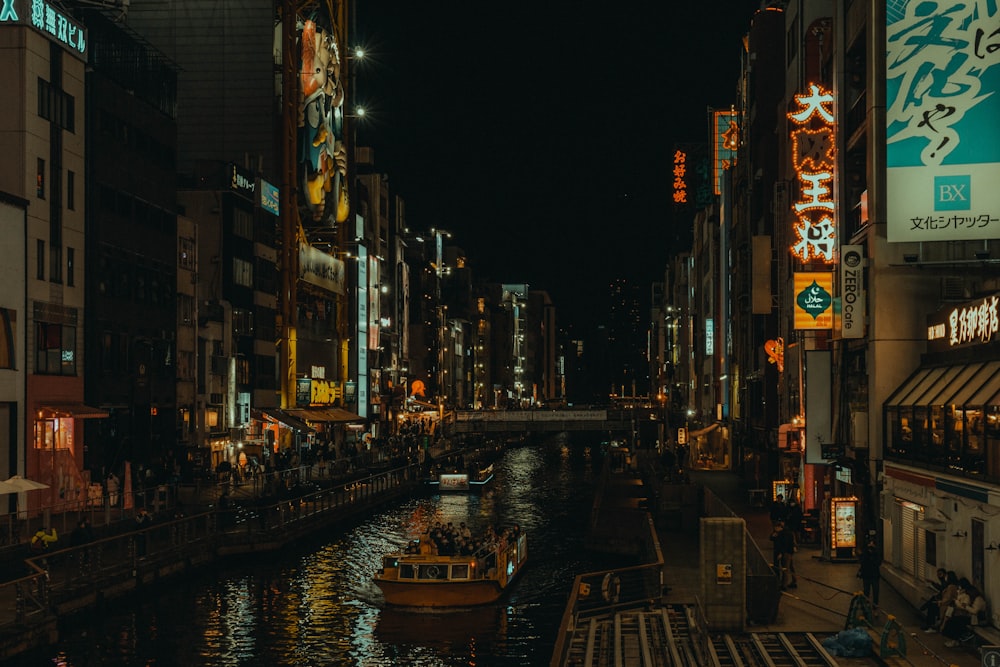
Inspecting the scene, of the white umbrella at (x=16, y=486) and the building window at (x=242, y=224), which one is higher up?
the building window at (x=242, y=224)

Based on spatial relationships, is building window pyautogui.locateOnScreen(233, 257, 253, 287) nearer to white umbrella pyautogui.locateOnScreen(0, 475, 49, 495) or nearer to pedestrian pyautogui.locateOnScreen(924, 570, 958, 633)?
white umbrella pyautogui.locateOnScreen(0, 475, 49, 495)

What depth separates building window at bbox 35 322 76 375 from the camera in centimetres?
5634

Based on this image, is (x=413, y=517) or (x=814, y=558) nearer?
(x=814, y=558)

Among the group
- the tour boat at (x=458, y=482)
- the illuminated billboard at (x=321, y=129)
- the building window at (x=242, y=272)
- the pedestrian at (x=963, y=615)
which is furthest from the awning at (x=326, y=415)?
the pedestrian at (x=963, y=615)

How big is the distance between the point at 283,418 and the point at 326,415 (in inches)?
546

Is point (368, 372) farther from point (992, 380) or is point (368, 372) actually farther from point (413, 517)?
point (992, 380)

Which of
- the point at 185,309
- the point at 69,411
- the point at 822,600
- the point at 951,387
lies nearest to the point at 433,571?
the point at 822,600

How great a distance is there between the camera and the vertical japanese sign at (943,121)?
35375 mm

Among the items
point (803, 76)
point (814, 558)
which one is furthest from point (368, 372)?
point (814, 558)

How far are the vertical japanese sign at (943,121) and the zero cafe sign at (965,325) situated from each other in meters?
2.65

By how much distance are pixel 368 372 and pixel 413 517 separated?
169 ft

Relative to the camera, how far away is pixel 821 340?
50.6m

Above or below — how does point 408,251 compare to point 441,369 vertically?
above

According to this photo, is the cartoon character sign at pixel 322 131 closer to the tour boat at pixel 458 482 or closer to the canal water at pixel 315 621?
the tour boat at pixel 458 482
